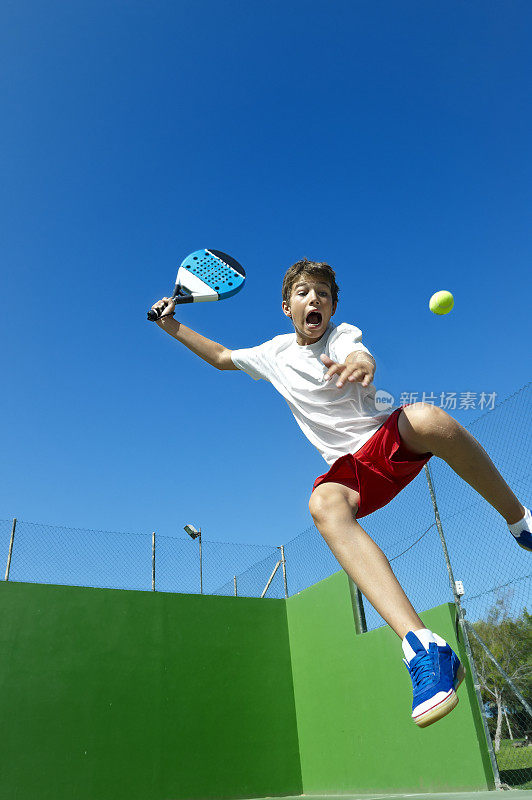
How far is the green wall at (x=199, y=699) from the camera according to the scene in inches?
256

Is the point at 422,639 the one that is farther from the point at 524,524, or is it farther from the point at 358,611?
the point at 358,611

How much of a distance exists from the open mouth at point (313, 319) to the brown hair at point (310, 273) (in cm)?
12

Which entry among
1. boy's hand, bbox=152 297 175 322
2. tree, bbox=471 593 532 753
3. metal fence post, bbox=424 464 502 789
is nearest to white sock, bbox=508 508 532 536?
boy's hand, bbox=152 297 175 322

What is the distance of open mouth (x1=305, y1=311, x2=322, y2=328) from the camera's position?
202cm

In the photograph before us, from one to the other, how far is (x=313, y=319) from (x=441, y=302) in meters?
2.07

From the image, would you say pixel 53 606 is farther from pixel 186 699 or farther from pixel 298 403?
pixel 298 403

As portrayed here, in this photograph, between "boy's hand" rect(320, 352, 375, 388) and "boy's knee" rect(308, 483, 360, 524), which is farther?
"boy's knee" rect(308, 483, 360, 524)

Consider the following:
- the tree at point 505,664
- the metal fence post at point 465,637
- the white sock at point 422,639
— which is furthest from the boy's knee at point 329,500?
the metal fence post at point 465,637

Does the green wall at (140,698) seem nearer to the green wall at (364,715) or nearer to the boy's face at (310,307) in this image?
the green wall at (364,715)

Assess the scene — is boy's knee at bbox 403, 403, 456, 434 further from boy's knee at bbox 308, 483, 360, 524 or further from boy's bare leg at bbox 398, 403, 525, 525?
boy's knee at bbox 308, 483, 360, 524

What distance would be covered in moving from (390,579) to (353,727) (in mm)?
6149

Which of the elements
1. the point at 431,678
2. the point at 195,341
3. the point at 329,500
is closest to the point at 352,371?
the point at 329,500

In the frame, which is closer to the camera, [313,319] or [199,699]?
[313,319]

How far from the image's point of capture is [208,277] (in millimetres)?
2760
